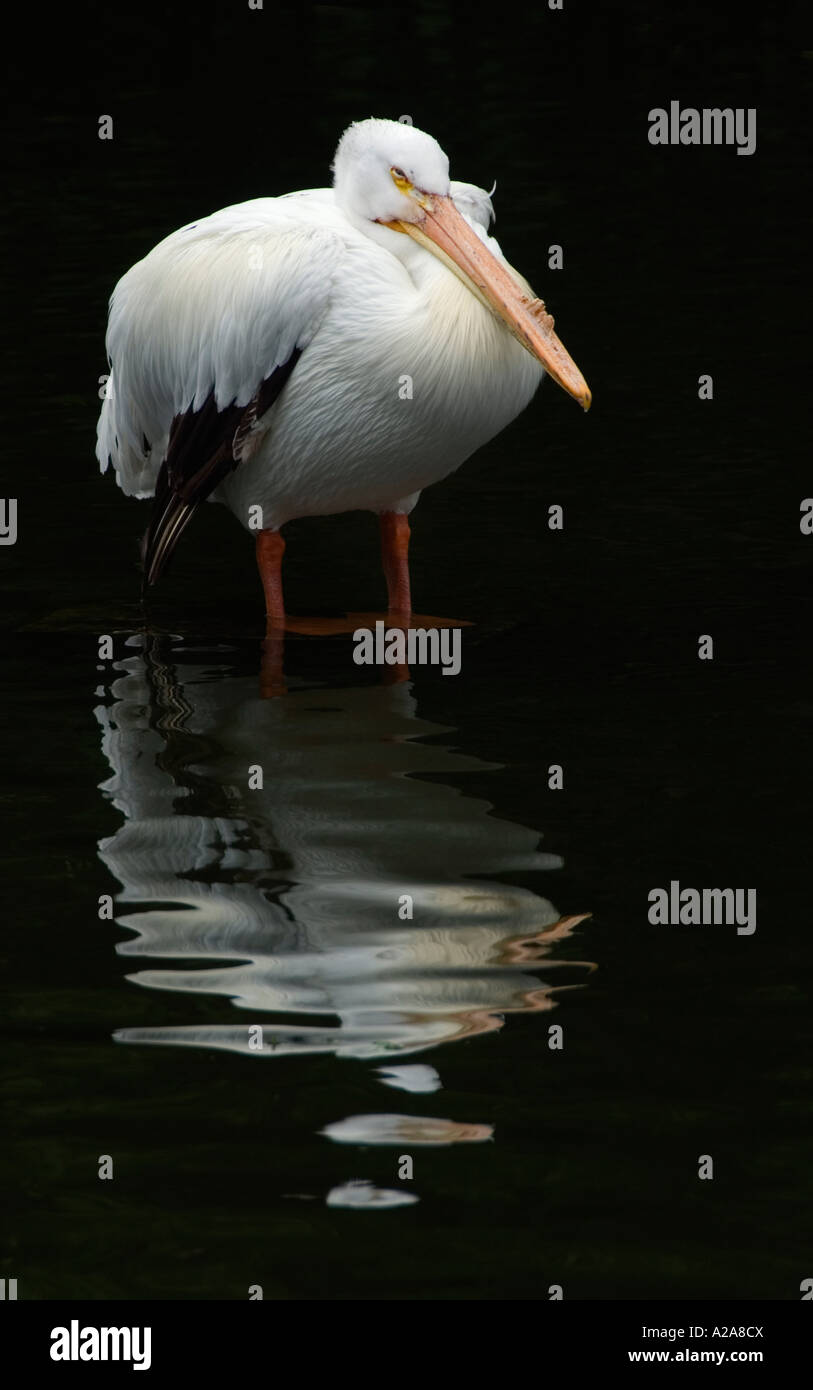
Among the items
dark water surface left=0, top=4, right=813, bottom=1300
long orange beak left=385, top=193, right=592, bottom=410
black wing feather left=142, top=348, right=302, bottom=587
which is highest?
long orange beak left=385, top=193, right=592, bottom=410

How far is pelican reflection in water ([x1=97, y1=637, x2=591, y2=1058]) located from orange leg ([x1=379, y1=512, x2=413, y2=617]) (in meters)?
0.64

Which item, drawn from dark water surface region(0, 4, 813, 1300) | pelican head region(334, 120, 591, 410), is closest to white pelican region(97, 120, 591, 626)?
pelican head region(334, 120, 591, 410)

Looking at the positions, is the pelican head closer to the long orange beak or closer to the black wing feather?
the long orange beak

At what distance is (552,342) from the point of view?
665 cm

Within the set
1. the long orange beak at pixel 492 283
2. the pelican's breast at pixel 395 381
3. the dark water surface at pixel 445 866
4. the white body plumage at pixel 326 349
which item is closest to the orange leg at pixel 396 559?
the white body plumage at pixel 326 349

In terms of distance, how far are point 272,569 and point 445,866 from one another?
7.32ft

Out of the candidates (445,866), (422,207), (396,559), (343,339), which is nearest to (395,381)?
(343,339)

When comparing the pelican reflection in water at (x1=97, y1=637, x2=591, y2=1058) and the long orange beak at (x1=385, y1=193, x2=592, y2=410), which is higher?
the long orange beak at (x1=385, y1=193, x2=592, y2=410)

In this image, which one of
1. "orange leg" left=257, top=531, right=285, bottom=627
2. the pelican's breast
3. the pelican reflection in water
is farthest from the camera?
"orange leg" left=257, top=531, right=285, bottom=627

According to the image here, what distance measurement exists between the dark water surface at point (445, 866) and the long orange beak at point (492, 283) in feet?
3.29

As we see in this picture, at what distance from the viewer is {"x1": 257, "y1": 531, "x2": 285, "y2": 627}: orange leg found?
755 cm

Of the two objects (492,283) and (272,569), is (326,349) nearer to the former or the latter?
(492,283)
